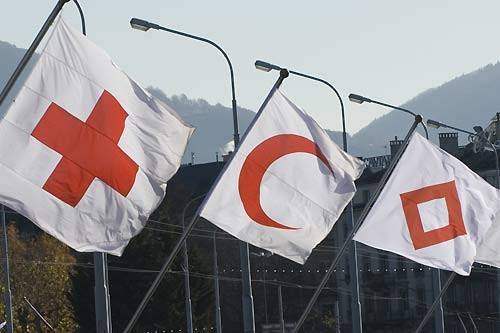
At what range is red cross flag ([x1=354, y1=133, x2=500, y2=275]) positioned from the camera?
28281mm

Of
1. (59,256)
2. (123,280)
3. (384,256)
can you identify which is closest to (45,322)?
(123,280)

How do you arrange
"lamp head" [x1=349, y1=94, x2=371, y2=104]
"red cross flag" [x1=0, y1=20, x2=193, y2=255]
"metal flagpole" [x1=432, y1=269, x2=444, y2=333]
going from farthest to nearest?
"metal flagpole" [x1=432, y1=269, x2=444, y2=333]
"lamp head" [x1=349, y1=94, x2=371, y2=104]
"red cross flag" [x1=0, y1=20, x2=193, y2=255]

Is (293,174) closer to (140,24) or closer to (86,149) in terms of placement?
(86,149)

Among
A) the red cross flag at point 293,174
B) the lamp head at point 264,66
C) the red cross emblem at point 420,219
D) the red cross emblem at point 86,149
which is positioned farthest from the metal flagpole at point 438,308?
the red cross emblem at point 86,149

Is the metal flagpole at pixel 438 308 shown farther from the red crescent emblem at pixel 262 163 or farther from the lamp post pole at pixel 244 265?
the red crescent emblem at pixel 262 163

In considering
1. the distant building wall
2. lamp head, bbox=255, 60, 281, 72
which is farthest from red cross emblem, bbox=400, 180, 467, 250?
the distant building wall

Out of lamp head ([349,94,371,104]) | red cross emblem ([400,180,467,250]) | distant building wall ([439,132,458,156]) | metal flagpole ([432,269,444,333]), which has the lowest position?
metal flagpole ([432,269,444,333])

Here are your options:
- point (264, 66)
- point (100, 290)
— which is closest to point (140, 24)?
point (264, 66)

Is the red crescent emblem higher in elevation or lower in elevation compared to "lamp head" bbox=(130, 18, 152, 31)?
lower

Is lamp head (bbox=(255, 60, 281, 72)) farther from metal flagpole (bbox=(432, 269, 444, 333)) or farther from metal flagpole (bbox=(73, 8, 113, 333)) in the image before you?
metal flagpole (bbox=(432, 269, 444, 333))

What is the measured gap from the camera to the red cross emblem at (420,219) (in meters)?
28.3

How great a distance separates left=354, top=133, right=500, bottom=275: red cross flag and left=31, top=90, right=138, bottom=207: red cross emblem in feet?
22.3

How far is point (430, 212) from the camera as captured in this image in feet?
93.3

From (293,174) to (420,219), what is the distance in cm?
358
